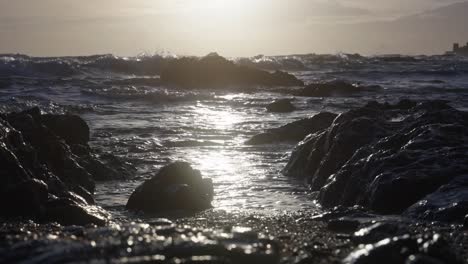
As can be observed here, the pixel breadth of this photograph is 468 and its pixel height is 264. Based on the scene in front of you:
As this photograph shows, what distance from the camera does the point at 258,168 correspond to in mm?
9531

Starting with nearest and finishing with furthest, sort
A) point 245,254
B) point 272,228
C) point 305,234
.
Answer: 1. point 245,254
2. point 305,234
3. point 272,228

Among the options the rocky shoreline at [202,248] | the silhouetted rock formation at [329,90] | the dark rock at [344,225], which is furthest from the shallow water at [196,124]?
the rocky shoreline at [202,248]

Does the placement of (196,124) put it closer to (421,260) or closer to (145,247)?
(145,247)

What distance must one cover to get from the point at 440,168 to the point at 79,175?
14.3 ft

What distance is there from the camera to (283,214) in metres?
6.16

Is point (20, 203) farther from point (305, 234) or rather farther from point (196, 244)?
point (196, 244)

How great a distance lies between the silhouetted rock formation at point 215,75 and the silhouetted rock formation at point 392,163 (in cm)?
2555

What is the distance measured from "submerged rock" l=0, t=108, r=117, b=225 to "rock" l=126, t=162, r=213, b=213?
552 millimetres

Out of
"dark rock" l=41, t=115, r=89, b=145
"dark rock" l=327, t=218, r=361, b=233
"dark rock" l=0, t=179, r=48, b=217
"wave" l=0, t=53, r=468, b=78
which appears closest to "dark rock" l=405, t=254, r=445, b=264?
"dark rock" l=327, t=218, r=361, b=233

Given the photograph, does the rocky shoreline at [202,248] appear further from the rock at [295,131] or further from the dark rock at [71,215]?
the rock at [295,131]

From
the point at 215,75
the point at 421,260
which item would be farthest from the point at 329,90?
the point at 421,260

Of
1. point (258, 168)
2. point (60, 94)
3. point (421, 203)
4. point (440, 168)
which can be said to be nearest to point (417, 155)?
point (440, 168)

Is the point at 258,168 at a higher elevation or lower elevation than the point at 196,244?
lower

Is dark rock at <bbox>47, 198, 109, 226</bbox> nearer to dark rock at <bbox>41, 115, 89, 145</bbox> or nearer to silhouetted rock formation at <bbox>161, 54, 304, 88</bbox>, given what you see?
dark rock at <bbox>41, 115, 89, 145</bbox>
